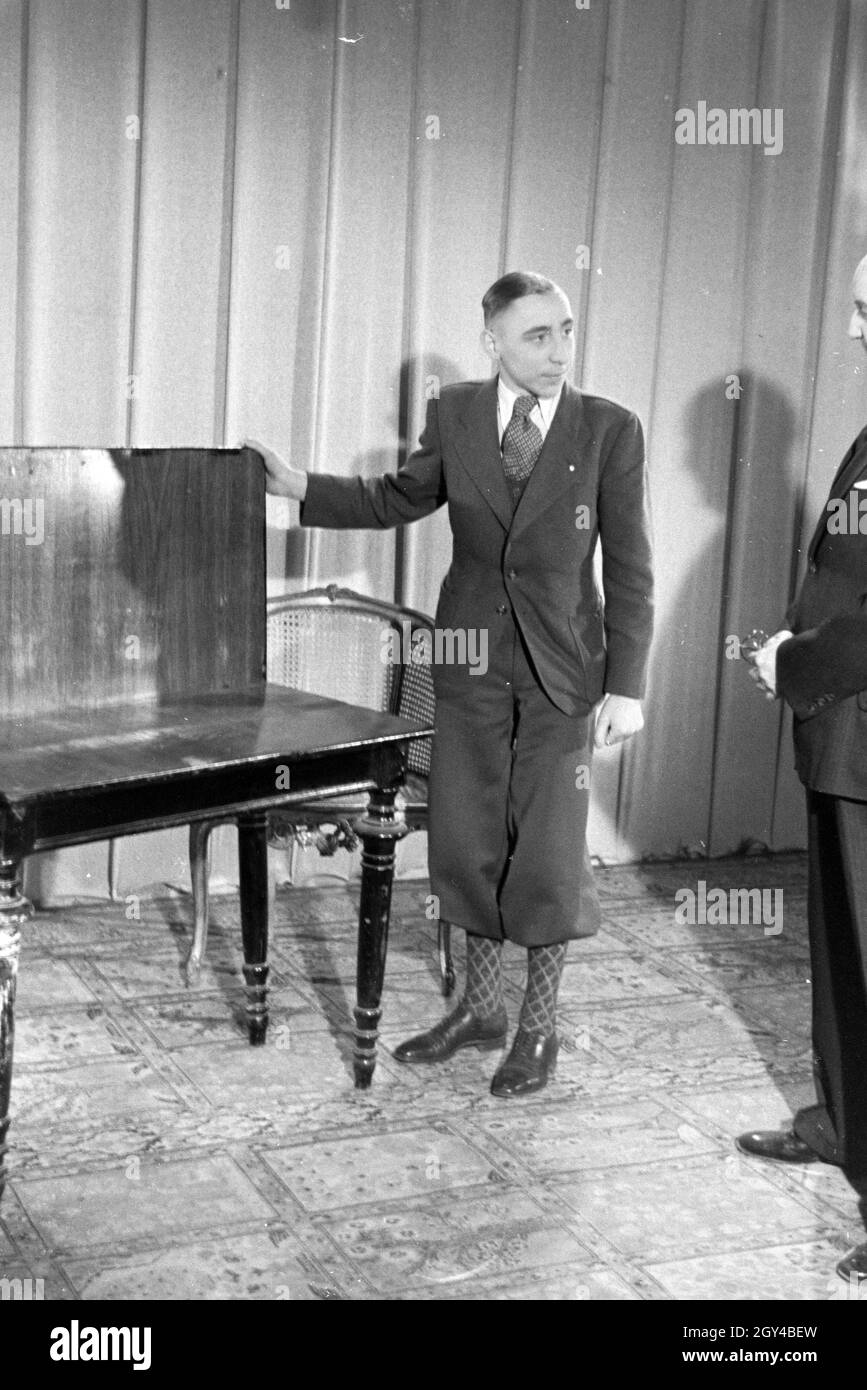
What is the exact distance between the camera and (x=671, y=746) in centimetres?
566

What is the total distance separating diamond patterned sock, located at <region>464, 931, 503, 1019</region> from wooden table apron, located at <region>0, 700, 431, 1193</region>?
12.9 inches

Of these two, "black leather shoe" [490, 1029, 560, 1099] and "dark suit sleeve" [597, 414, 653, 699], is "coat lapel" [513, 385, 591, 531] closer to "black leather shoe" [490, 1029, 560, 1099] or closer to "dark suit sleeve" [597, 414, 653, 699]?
"dark suit sleeve" [597, 414, 653, 699]

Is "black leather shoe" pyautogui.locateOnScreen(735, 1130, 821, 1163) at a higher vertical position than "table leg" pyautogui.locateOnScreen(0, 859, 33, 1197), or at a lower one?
lower

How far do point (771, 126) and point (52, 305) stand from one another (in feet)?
7.92

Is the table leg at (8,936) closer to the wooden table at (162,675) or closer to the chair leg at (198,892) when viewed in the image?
the wooden table at (162,675)

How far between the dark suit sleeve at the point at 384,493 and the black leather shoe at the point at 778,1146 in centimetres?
149

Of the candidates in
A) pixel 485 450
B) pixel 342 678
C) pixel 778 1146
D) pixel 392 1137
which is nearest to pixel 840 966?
pixel 778 1146

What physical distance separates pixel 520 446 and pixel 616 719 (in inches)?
23.6

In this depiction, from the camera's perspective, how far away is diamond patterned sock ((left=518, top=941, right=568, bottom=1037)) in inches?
143

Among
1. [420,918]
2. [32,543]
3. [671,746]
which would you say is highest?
[32,543]

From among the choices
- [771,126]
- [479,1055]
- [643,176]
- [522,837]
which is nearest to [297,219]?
[643,176]

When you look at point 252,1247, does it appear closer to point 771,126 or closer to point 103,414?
point 103,414

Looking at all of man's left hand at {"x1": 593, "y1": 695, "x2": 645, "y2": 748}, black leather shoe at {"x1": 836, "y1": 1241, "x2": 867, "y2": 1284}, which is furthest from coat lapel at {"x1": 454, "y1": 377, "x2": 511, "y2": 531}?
black leather shoe at {"x1": 836, "y1": 1241, "x2": 867, "y2": 1284}

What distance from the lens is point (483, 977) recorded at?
12.3ft
